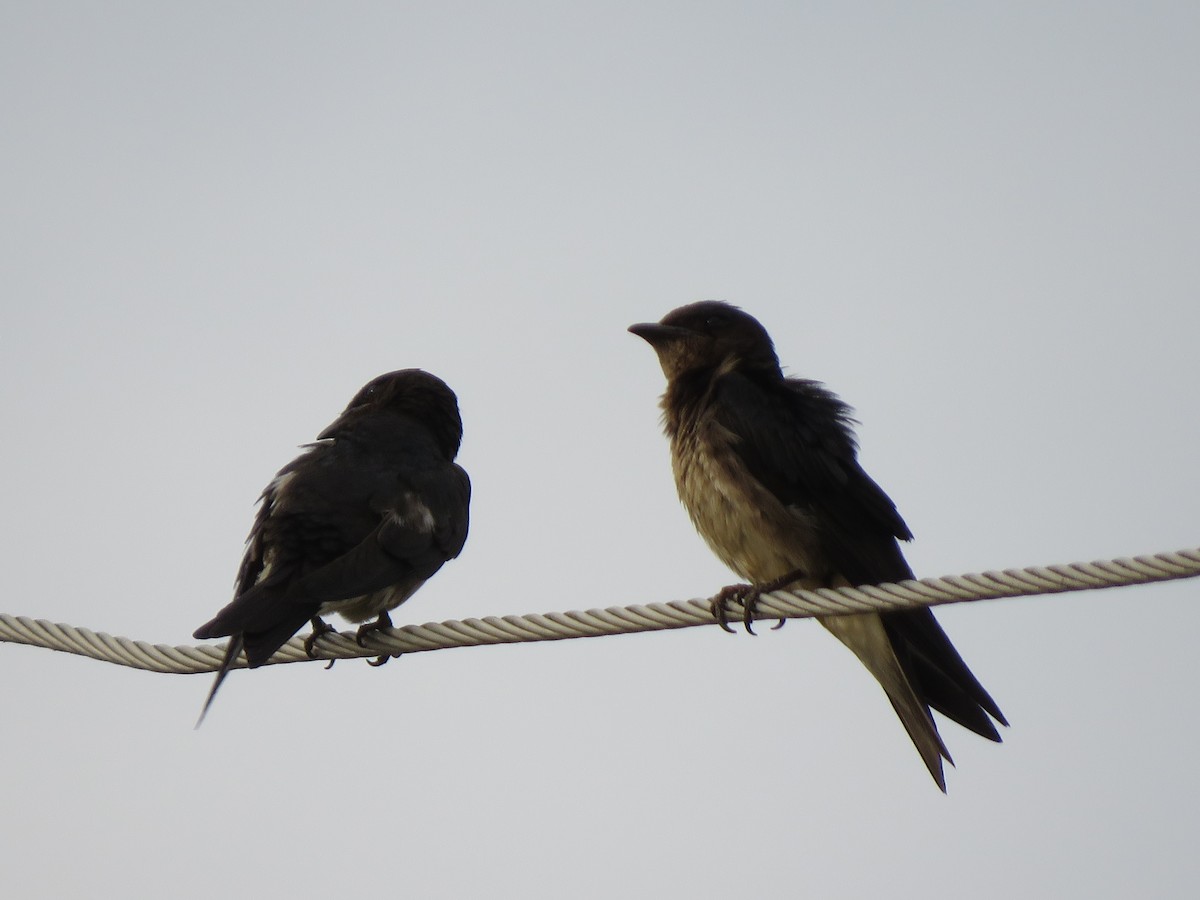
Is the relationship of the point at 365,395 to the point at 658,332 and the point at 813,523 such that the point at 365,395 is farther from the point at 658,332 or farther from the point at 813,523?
the point at 813,523

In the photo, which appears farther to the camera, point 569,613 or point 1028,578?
point 569,613

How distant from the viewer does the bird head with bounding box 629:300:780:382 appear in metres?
6.00

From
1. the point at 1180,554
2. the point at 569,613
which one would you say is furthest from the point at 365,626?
the point at 1180,554

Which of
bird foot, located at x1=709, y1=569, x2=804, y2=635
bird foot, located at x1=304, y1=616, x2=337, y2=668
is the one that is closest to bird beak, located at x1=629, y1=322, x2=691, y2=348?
bird foot, located at x1=709, y1=569, x2=804, y2=635

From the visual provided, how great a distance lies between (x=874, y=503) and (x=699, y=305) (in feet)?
5.05

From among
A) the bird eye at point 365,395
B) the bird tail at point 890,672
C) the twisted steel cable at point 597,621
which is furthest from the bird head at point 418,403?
the bird tail at point 890,672

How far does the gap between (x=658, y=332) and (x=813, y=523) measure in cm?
143

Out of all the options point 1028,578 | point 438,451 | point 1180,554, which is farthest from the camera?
point 438,451

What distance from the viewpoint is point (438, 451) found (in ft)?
19.6

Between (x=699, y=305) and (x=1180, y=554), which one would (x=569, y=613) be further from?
(x=699, y=305)

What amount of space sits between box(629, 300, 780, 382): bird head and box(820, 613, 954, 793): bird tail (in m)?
1.33

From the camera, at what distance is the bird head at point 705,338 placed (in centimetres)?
600

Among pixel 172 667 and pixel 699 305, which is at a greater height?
pixel 699 305

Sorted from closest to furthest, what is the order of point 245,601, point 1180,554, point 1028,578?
point 1180,554
point 1028,578
point 245,601
